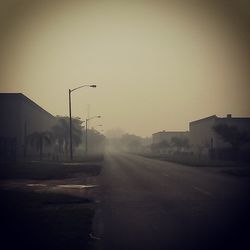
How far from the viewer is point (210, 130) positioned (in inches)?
4274

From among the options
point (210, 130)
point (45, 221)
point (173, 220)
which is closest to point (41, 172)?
point (45, 221)

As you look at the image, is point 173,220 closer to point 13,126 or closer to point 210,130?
point 13,126

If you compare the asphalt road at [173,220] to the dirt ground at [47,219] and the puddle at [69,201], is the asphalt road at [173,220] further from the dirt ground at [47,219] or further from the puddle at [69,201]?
the puddle at [69,201]

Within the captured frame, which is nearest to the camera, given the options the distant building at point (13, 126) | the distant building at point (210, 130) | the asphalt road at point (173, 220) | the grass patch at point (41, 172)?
the asphalt road at point (173, 220)

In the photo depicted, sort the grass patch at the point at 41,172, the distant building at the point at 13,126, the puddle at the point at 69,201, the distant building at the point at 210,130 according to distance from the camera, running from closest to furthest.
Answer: the puddle at the point at 69,201 → the grass patch at the point at 41,172 → the distant building at the point at 13,126 → the distant building at the point at 210,130

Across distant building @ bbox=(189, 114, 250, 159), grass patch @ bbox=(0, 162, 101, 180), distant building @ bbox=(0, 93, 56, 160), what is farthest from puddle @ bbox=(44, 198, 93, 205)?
distant building @ bbox=(189, 114, 250, 159)

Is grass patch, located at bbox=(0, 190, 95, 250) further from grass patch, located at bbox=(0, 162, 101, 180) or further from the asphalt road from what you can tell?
grass patch, located at bbox=(0, 162, 101, 180)

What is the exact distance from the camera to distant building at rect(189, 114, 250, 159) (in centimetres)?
10231

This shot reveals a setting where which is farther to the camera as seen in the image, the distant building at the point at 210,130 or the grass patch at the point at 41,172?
the distant building at the point at 210,130

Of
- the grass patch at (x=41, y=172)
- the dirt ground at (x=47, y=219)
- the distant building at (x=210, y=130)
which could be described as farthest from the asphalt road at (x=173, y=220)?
the distant building at (x=210, y=130)

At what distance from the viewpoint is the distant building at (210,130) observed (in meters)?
102

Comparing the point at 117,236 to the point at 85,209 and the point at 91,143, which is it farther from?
the point at 91,143

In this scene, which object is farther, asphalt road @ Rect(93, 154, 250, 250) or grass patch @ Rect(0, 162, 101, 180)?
grass patch @ Rect(0, 162, 101, 180)

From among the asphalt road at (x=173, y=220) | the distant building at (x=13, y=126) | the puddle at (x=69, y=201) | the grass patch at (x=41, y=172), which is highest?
the distant building at (x=13, y=126)
